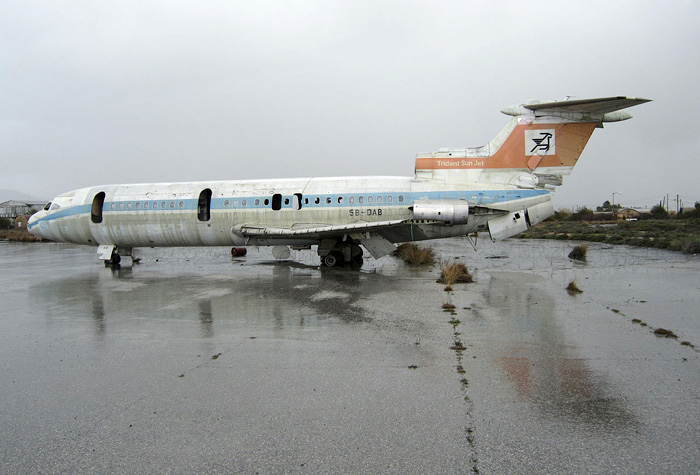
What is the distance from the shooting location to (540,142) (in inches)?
618

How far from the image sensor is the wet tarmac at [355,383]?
387cm

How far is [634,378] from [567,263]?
13287 mm

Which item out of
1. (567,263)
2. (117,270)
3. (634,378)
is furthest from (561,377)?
(117,270)

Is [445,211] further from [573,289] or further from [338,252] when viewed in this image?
[573,289]

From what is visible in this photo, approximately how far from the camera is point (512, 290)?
1184cm

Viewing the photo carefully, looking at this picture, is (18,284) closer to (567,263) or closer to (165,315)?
(165,315)

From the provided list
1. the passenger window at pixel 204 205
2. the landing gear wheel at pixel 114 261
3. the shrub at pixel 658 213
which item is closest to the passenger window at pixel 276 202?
the passenger window at pixel 204 205

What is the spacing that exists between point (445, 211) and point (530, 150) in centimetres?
383

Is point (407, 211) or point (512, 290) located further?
point (407, 211)

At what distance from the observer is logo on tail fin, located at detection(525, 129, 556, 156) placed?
51.1ft

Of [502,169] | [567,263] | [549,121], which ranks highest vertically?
[549,121]

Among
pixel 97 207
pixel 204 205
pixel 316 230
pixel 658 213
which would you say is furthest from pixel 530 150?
pixel 658 213

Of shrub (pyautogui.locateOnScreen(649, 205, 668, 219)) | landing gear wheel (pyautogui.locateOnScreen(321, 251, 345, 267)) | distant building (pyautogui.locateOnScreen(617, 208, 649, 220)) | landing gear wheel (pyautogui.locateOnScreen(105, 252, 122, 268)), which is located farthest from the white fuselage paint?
distant building (pyautogui.locateOnScreen(617, 208, 649, 220))

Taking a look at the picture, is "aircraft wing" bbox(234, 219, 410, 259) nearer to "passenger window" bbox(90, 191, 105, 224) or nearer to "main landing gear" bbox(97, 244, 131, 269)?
"main landing gear" bbox(97, 244, 131, 269)
